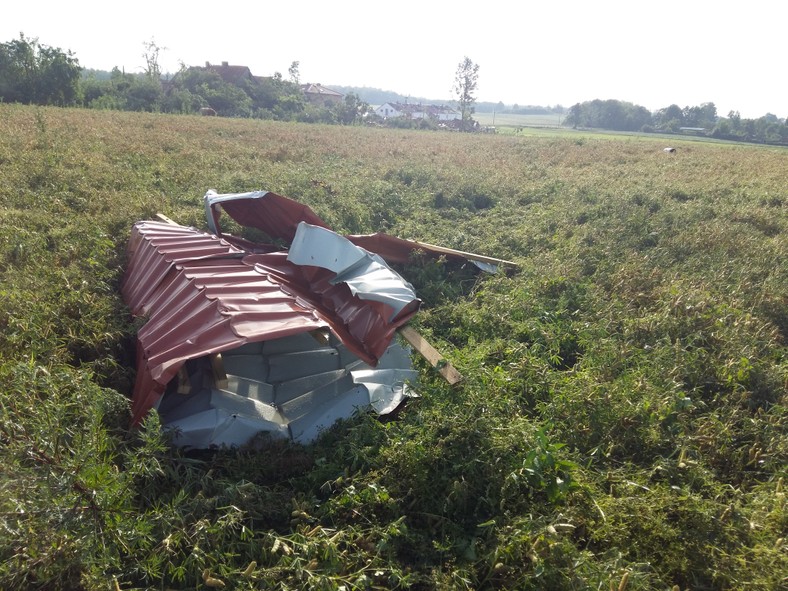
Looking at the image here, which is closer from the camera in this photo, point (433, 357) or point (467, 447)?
point (467, 447)

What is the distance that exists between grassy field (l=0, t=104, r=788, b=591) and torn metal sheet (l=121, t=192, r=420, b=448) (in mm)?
235

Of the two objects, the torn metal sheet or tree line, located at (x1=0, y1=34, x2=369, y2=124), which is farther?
tree line, located at (x1=0, y1=34, x2=369, y2=124)

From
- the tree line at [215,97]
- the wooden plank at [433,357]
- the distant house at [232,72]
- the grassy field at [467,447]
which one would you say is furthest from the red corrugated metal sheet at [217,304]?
the distant house at [232,72]

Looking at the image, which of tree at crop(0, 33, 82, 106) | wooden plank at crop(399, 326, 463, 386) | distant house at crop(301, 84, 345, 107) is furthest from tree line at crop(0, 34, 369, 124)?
wooden plank at crop(399, 326, 463, 386)

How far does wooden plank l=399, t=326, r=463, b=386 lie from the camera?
3906mm

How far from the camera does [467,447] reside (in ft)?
10.3

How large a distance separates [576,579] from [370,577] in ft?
3.37

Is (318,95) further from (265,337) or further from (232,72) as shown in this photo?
(265,337)

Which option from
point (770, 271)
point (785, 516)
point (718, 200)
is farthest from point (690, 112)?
point (785, 516)

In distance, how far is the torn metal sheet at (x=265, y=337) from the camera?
344 centimetres

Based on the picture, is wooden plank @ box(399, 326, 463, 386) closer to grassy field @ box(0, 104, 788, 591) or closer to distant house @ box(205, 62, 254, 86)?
grassy field @ box(0, 104, 788, 591)

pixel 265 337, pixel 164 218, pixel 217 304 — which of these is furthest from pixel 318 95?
pixel 265 337

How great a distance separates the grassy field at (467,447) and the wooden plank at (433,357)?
0.13m

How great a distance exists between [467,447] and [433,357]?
3.62 feet
